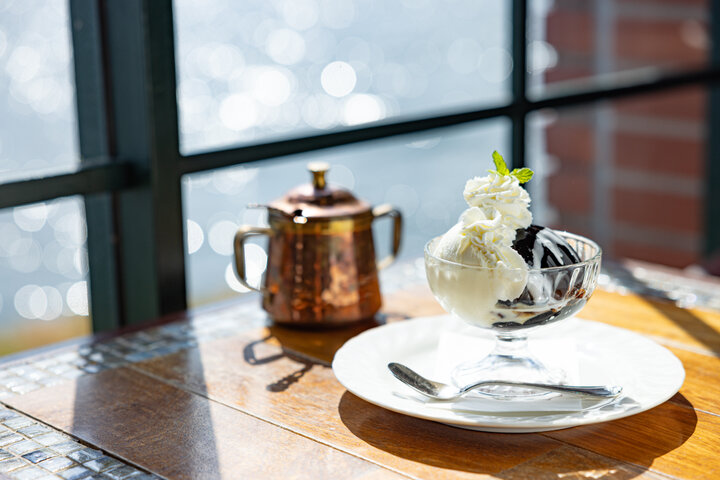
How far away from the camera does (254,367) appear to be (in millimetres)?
776

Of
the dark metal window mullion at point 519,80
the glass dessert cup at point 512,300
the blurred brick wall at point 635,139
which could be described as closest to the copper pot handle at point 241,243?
the glass dessert cup at point 512,300

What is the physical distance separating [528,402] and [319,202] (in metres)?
0.32

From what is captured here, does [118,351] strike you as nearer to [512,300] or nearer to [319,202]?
[319,202]

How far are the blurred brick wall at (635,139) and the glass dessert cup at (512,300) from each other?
164cm

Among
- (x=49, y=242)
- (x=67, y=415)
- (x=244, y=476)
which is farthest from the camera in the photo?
(x=49, y=242)

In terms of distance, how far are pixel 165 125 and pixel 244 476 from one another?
54 centimetres

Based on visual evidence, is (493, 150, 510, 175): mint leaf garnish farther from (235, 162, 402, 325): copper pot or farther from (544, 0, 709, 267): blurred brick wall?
(544, 0, 709, 267): blurred brick wall

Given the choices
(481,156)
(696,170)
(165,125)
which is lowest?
(481,156)

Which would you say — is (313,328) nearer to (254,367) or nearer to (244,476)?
A: (254,367)

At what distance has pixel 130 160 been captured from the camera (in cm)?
103

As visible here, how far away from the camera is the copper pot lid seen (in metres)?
0.86

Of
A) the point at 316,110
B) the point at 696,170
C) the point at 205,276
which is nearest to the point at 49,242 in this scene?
the point at 205,276

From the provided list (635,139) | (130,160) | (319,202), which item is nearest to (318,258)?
(319,202)

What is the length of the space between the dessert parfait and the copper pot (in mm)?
187
